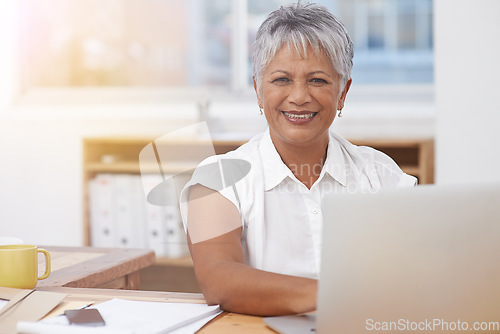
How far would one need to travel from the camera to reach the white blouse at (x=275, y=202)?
→ 4.56ft

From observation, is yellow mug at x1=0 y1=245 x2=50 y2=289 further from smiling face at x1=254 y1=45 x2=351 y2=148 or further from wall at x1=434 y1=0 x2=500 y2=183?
wall at x1=434 y1=0 x2=500 y2=183

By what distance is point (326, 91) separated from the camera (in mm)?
1438

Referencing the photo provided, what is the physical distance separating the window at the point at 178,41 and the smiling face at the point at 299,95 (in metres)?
2.12

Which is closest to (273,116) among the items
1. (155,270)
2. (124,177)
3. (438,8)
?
(438,8)

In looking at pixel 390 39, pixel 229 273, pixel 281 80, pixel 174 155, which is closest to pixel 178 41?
pixel 174 155

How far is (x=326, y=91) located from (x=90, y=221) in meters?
2.21

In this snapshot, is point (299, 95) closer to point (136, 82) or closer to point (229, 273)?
point (229, 273)

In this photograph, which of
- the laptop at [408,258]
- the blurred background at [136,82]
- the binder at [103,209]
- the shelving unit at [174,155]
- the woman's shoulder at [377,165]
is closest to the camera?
the laptop at [408,258]

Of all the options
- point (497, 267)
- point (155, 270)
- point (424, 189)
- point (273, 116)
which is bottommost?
point (155, 270)

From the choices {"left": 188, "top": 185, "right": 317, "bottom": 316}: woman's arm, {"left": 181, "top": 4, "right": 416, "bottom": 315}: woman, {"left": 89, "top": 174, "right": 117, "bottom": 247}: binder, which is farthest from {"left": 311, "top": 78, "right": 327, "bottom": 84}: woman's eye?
{"left": 89, "top": 174, "right": 117, "bottom": 247}: binder

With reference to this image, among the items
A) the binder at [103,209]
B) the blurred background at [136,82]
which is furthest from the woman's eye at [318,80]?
the binder at [103,209]

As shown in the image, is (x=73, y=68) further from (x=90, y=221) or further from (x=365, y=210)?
(x=365, y=210)

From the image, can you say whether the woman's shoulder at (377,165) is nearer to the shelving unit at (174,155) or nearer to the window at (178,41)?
the shelving unit at (174,155)

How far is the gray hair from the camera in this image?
54.5 inches
